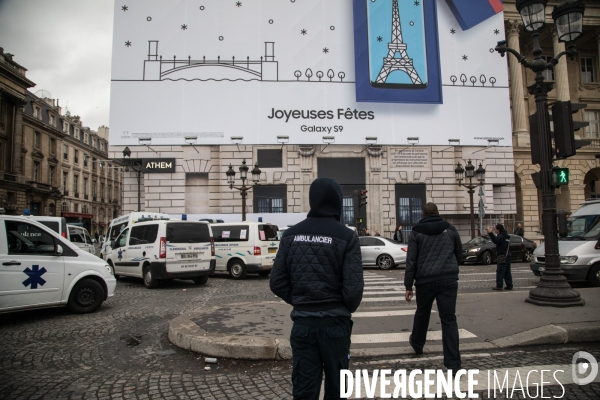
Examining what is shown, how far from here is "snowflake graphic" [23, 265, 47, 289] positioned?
274 inches

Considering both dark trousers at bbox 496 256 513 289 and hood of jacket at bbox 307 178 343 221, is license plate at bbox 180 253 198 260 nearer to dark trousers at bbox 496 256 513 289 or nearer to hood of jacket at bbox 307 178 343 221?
dark trousers at bbox 496 256 513 289

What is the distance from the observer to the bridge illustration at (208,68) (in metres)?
23.5

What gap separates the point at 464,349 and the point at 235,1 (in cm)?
2465

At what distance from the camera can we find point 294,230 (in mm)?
2754

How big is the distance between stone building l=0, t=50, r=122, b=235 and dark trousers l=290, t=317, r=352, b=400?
3808 cm

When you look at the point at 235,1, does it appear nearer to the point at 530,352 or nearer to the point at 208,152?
the point at 208,152

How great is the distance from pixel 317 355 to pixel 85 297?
6.59 metres

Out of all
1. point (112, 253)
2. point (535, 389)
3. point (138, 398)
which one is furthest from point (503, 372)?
point (112, 253)

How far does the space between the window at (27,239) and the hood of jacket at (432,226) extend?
6.34 metres

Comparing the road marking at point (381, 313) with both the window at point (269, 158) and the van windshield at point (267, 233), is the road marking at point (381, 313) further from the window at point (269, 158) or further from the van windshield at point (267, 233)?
the window at point (269, 158)

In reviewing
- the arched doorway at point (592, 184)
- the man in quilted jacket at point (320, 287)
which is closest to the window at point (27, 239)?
the man in quilted jacket at point (320, 287)

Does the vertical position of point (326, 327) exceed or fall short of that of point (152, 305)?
it exceeds it

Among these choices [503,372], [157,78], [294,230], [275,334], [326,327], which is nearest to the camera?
[326,327]

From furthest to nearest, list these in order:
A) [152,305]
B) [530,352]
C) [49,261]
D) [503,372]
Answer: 1. [152,305]
2. [49,261]
3. [530,352]
4. [503,372]
